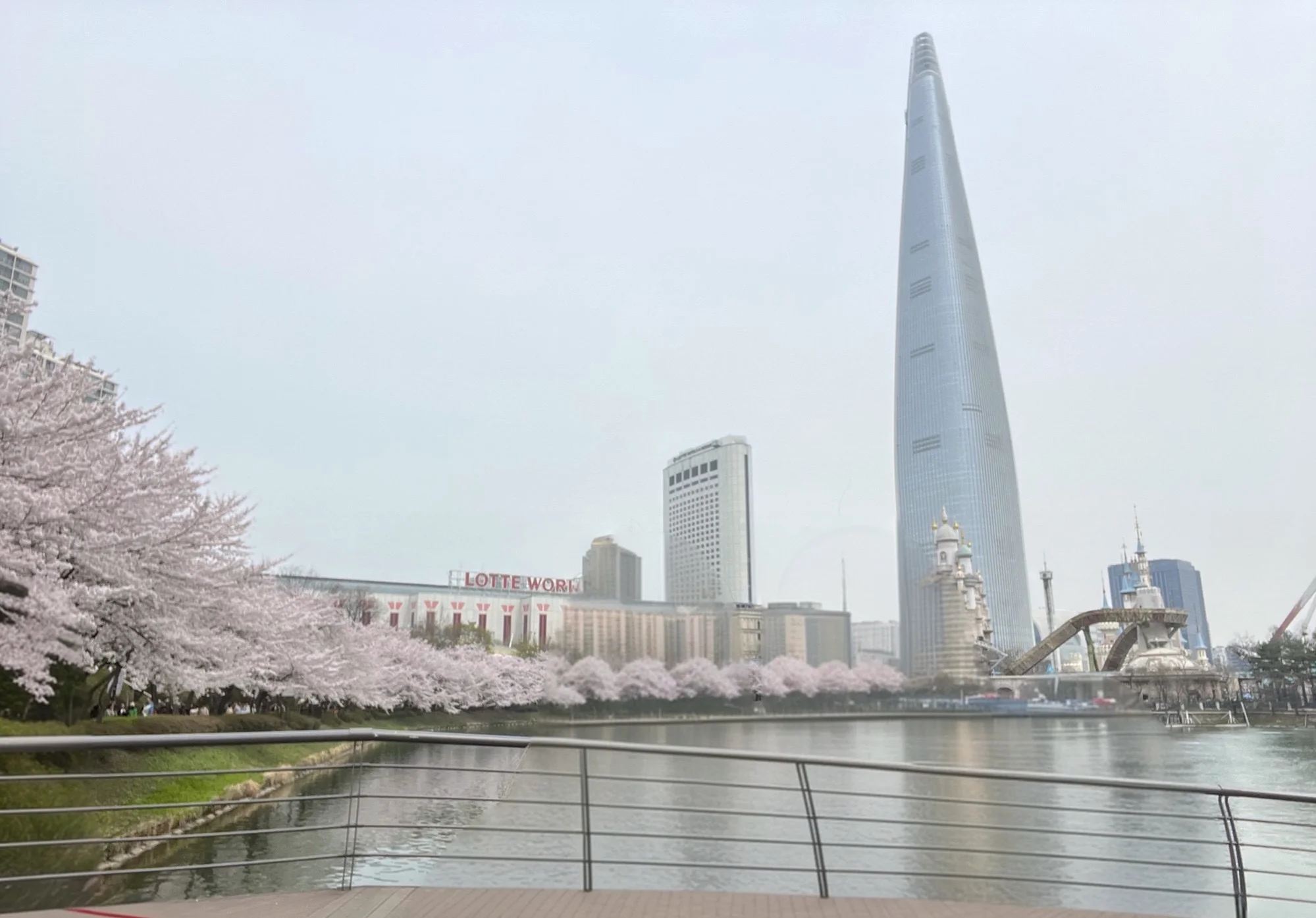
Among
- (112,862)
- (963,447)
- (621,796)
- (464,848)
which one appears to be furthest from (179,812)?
(963,447)

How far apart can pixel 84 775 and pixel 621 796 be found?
20263 millimetres

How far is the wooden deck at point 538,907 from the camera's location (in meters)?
5.83

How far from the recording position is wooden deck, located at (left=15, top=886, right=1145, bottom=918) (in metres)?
5.83

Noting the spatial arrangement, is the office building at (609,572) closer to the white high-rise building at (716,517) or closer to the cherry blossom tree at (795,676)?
the white high-rise building at (716,517)

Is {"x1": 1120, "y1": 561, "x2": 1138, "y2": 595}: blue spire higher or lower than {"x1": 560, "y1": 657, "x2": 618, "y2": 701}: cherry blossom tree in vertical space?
higher

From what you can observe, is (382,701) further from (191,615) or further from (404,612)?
(404,612)

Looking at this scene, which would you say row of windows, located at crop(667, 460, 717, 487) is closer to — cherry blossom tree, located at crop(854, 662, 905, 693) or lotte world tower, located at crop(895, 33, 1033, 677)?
lotte world tower, located at crop(895, 33, 1033, 677)

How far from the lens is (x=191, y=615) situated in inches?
790

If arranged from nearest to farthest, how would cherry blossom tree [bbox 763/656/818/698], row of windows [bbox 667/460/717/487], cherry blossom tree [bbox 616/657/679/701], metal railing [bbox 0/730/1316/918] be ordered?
metal railing [bbox 0/730/1316/918] → cherry blossom tree [bbox 616/657/679/701] → cherry blossom tree [bbox 763/656/818/698] → row of windows [bbox 667/460/717/487]

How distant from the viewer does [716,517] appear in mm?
172875

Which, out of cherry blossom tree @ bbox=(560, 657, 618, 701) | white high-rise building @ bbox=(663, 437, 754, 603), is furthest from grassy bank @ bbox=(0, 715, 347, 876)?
white high-rise building @ bbox=(663, 437, 754, 603)

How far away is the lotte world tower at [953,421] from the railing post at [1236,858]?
466 feet

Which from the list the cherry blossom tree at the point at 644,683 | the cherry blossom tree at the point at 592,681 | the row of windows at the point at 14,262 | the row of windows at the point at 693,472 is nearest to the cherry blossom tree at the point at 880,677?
the cherry blossom tree at the point at 644,683

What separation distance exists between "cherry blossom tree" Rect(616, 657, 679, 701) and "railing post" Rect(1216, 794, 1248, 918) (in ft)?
275
